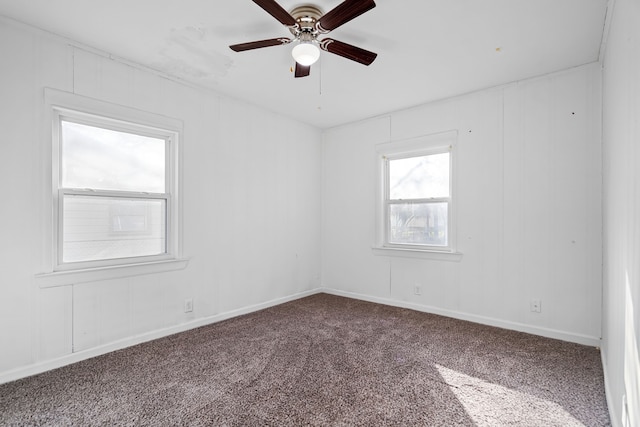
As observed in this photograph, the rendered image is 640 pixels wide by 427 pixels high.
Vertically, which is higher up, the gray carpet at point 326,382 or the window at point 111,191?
the window at point 111,191

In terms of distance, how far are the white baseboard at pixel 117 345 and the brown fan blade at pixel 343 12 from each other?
291 cm

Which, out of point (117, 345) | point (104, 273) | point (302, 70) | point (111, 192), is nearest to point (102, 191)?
point (111, 192)

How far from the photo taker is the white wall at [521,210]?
292cm

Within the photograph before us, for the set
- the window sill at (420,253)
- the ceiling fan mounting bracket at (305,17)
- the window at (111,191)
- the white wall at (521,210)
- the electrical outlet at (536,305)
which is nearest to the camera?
the ceiling fan mounting bracket at (305,17)

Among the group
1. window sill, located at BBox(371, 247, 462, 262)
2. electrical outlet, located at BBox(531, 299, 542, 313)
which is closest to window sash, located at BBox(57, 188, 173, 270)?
window sill, located at BBox(371, 247, 462, 262)

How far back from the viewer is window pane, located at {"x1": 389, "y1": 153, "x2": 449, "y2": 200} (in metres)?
3.88

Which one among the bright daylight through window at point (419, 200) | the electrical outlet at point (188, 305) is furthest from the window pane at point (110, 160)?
the bright daylight through window at point (419, 200)

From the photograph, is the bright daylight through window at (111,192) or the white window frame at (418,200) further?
the white window frame at (418,200)

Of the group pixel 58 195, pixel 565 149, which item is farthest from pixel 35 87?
pixel 565 149

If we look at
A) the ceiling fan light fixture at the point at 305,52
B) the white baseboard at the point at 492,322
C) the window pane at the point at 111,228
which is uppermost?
the ceiling fan light fixture at the point at 305,52

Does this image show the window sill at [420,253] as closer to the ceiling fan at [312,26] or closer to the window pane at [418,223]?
the window pane at [418,223]

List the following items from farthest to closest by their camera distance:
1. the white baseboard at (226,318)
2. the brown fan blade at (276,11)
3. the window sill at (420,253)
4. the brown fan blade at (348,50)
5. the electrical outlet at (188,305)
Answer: the window sill at (420,253) → the electrical outlet at (188,305) → the white baseboard at (226,318) → the brown fan blade at (348,50) → the brown fan blade at (276,11)

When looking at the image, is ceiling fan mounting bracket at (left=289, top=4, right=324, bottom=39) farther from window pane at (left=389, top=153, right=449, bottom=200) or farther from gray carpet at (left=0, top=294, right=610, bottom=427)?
gray carpet at (left=0, top=294, right=610, bottom=427)

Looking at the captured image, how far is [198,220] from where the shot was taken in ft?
11.3
